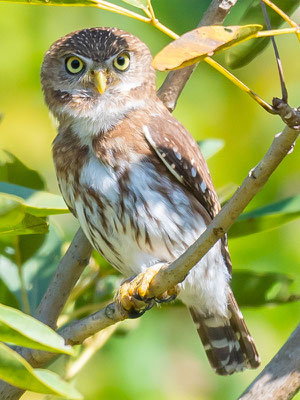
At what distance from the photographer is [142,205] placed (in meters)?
3.46

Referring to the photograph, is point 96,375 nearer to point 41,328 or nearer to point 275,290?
point 275,290

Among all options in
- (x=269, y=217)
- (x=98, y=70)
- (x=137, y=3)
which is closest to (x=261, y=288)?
(x=269, y=217)

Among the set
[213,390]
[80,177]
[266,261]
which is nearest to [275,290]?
[266,261]

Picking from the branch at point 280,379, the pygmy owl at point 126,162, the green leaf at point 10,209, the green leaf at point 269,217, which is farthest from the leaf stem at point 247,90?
the pygmy owl at point 126,162

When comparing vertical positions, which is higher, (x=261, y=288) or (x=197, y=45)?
(x=197, y=45)

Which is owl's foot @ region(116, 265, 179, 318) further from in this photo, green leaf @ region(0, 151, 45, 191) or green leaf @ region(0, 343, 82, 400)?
green leaf @ region(0, 343, 82, 400)

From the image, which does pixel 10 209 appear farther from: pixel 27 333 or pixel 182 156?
pixel 182 156

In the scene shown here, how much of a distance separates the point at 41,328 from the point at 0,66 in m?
2.66

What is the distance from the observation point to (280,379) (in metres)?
2.64

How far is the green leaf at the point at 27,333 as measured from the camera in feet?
5.64

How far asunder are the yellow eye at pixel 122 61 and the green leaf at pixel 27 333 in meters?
2.20

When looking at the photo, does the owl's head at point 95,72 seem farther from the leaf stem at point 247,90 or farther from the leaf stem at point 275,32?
the leaf stem at point 275,32

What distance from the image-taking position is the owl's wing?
352 centimetres

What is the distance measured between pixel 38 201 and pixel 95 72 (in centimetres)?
123
